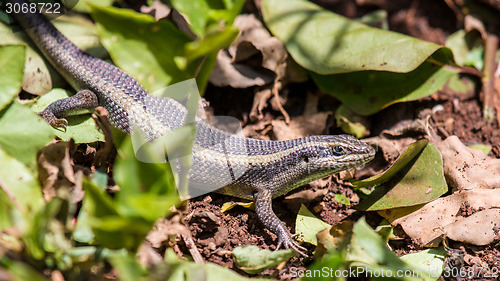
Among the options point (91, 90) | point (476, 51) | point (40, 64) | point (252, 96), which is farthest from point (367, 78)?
point (40, 64)

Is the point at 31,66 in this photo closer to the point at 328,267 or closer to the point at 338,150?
the point at 338,150

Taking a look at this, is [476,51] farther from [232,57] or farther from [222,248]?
[222,248]

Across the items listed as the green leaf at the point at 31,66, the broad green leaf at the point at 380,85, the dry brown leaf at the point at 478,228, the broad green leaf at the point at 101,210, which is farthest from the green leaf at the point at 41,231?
the broad green leaf at the point at 380,85

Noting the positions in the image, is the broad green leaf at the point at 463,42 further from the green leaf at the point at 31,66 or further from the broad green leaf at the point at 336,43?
the green leaf at the point at 31,66

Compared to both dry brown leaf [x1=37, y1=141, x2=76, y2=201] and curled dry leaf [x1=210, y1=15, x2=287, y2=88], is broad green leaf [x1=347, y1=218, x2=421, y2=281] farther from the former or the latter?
curled dry leaf [x1=210, y1=15, x2=287, y2=88]

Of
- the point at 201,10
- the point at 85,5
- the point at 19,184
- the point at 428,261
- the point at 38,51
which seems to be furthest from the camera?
the point at 85,5

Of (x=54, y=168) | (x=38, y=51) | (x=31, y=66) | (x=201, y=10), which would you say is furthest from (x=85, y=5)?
(x=54, y=168)

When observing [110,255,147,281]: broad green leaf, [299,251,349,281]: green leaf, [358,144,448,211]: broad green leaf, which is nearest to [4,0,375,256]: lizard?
[358,144,448,211]: broad green leaf
